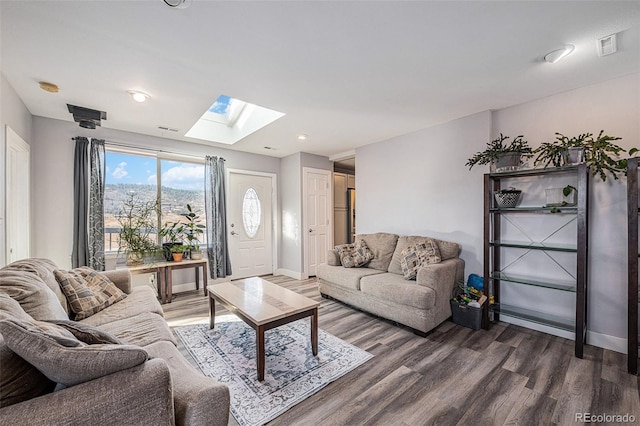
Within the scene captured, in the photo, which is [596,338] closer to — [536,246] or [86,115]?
[536,246]

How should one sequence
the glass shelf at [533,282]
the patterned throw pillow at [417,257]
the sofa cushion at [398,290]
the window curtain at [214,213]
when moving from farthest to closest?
the window curtain at [214,213] → the patterned throw pillow at [417,257] → the sofa cushion at [398,290] → the glass shelf at [533,282]

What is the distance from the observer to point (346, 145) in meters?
4.69

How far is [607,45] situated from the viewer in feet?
6.27

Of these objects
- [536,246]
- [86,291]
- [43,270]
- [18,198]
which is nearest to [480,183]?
[536,246]

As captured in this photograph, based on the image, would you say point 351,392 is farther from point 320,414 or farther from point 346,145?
point 346,145

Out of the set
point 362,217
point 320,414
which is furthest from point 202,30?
point 362,217

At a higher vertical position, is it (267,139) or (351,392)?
(267,139)

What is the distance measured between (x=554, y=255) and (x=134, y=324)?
3861 mm

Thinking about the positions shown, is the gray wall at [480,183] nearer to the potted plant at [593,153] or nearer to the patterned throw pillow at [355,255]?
the potted plant at [593,153]

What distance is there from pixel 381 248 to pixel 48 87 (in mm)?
4022

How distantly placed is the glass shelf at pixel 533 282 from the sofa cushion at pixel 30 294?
3.69 m

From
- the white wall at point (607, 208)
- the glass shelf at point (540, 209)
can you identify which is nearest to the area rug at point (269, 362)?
the glass shelf at point (540, 209)

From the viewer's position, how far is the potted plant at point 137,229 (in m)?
3.78

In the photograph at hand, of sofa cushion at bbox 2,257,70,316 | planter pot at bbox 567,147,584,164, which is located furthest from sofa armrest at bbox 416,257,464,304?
sofa cushion at bbox 2,257,70,316
